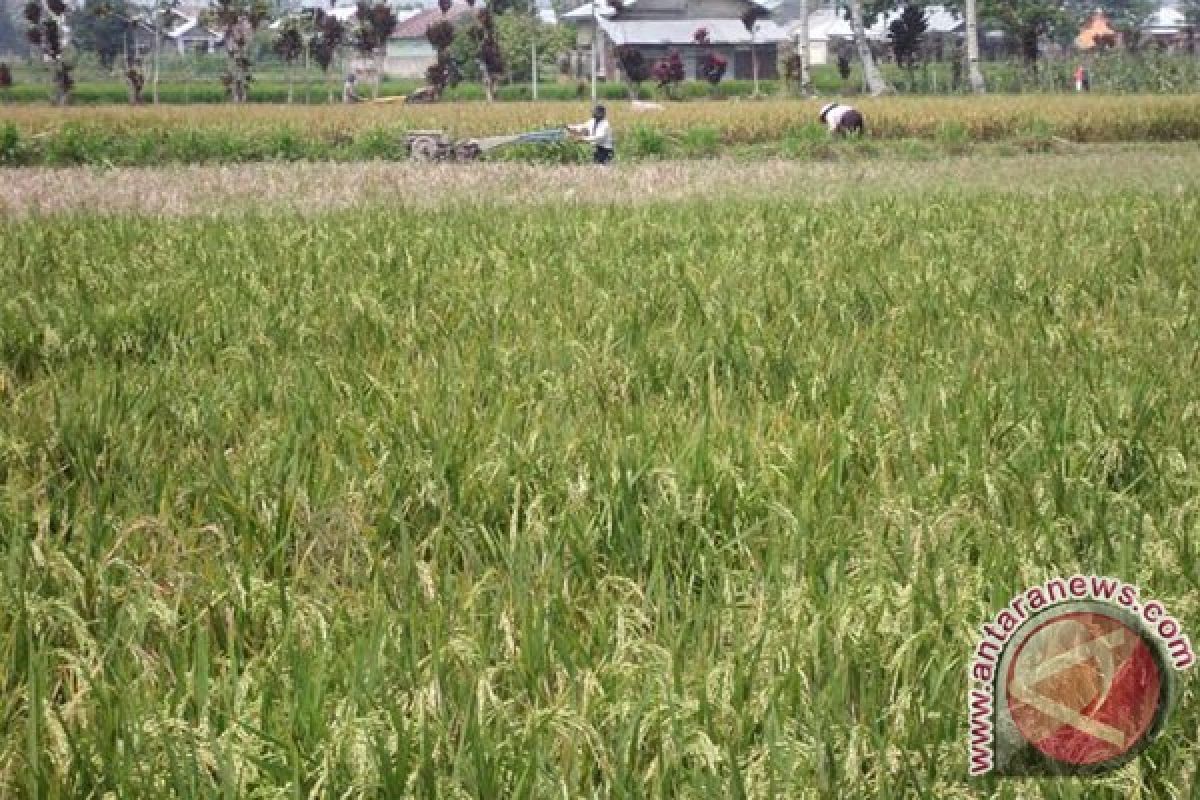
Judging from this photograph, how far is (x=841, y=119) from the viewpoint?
2561 cm

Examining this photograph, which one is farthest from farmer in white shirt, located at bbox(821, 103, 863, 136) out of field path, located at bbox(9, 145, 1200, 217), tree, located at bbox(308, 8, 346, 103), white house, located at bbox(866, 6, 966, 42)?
white house, located at bbox(866, 6, 966, 42)

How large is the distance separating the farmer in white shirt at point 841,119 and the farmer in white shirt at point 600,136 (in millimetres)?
5335

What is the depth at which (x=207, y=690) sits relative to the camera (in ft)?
7.00

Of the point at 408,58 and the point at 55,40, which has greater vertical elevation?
the point at 408,58

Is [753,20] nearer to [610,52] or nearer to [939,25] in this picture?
[610,52]

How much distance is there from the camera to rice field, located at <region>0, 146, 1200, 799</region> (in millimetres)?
1997

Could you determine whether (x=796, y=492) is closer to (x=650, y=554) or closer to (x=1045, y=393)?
(x=650, y=554)

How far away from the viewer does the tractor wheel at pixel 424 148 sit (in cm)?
2227

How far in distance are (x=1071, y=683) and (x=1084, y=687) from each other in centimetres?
2

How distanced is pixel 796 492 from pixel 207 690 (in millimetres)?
1537

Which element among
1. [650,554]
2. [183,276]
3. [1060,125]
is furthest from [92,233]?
[1060,125]

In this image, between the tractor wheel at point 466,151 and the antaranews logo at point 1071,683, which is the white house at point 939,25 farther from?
the antaranews logo at point 1071,683

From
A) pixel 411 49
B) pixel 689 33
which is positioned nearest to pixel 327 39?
pixel 689 33

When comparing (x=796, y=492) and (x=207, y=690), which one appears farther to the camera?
(x=796, y=492)
